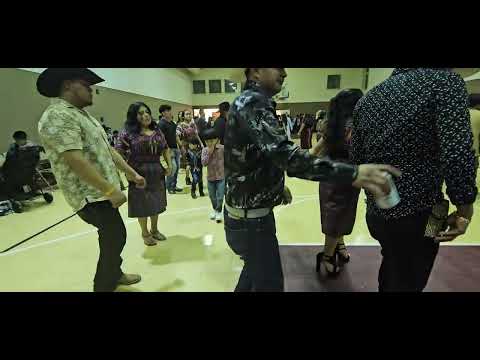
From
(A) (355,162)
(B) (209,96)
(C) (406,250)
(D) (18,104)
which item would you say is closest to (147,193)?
(A) (355,162)

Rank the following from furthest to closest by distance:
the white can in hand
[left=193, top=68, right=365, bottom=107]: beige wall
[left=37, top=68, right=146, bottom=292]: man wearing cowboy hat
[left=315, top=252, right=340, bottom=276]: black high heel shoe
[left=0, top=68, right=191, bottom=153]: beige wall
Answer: [left=193, top=68, right=365, bottom=107]: beige wall → [left=0, top=68, right=191, bottom=153]: beige wall → [left=315, top=252, right=340, bottom=276]: black high heel shoe → [left=37, top=68, right=146, bottom=292]: man wearing cowboy hat → the white can in hand

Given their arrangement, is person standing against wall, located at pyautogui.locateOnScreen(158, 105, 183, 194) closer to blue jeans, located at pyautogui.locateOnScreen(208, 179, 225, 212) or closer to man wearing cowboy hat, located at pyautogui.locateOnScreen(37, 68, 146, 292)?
blue jeans, located at pyautogui.locateOnScreen(208, 179, 225, 212)

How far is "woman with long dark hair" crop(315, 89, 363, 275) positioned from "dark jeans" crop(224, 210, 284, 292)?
2.92 feet

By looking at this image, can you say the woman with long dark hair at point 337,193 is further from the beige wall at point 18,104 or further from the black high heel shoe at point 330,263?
the beige wall at point 18,104

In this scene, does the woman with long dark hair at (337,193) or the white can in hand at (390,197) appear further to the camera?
the woman with long dark hair at (337,193)

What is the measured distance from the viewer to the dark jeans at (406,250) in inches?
44.1

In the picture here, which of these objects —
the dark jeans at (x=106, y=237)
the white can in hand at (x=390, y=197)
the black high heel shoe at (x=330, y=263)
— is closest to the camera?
the white can in hand at (x=390, y=197)

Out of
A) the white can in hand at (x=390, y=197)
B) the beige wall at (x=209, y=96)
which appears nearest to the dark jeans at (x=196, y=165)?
the white can in hand at (x=390, y=197)

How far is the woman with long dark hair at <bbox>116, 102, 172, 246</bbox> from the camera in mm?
2664

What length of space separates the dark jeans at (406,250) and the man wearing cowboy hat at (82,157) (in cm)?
145

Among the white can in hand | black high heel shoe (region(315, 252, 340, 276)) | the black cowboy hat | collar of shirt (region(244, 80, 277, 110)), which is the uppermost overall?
the black cowboy hat

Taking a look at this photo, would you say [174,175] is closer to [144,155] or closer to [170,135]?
[170,135]

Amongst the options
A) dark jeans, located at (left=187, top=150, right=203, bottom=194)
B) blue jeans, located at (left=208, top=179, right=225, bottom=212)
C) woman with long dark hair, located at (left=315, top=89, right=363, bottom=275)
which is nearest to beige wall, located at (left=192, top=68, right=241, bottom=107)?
dark jeans, located at (left=187, top=150, right=203, bottom=194)

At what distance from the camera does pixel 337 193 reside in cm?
208
